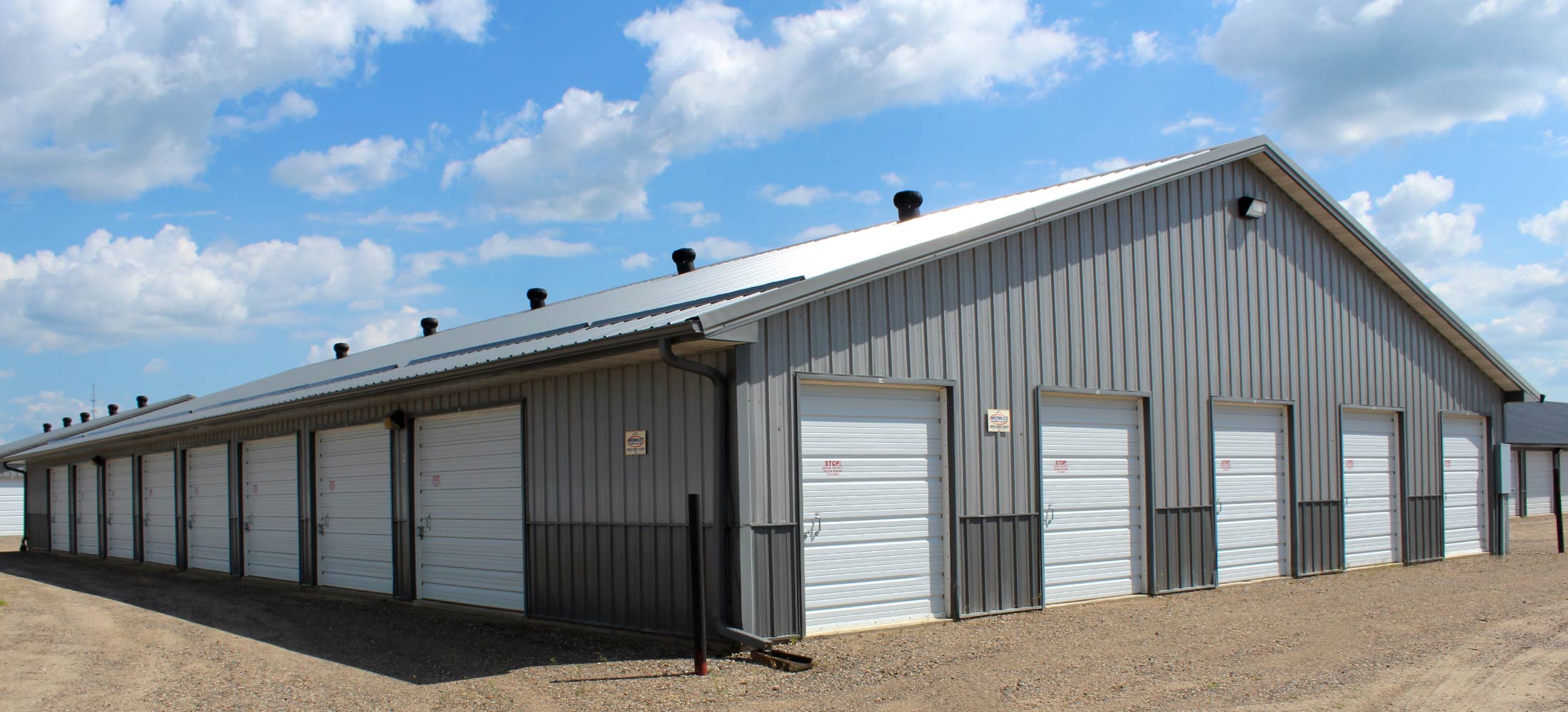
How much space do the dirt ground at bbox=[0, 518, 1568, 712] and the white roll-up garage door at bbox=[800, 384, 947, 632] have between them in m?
0.37

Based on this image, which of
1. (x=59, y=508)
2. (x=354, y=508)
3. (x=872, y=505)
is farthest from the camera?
A: (x=59, y=508)

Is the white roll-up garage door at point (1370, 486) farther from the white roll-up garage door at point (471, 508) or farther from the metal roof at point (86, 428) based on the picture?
the metal roof at point (86, 428)

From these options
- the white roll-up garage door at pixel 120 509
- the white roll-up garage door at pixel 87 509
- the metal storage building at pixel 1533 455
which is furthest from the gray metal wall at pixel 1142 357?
the white roll-up garage door at pixel 87 509

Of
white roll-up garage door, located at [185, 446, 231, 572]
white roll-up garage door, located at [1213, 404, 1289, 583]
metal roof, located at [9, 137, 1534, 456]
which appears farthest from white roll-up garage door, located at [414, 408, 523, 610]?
white roll-up garage door, located at [1213, 404, 1289, 583]

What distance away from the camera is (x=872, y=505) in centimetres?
940

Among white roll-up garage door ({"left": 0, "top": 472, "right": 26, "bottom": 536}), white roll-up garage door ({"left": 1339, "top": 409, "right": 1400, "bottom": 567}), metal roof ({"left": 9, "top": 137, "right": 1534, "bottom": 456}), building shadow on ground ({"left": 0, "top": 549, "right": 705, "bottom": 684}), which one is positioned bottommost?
white roll-up garage door ({"left": 0, "top": 472, "right": 26, "bottom": 536})

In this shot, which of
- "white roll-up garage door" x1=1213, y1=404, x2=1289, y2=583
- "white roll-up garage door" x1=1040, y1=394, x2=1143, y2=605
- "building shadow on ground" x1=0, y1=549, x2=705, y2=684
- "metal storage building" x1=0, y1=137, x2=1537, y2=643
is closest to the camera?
"building shadow on ground" x1=0, y1=549, x2=705, y2=684

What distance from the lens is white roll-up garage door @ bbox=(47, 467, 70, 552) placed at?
86.6 feet

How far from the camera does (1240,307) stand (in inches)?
518

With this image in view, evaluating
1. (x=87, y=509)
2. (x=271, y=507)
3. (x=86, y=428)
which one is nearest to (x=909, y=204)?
(x=271, y=507)

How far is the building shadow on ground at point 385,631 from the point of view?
864cm

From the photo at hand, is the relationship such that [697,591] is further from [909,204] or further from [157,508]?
[157,508]

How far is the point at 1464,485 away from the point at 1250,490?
223 inches

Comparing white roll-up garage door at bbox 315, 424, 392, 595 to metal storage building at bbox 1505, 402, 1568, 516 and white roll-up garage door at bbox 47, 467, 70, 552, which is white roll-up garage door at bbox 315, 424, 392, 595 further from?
metal storage building at bbox 1505, 402, 1568, 516
